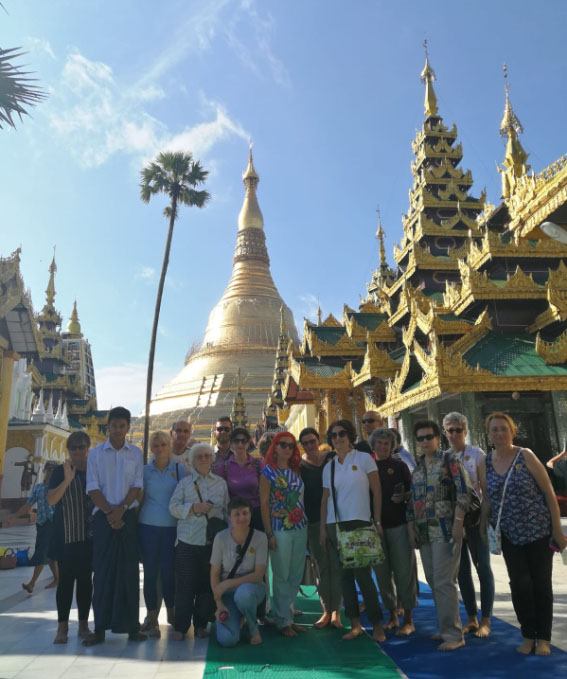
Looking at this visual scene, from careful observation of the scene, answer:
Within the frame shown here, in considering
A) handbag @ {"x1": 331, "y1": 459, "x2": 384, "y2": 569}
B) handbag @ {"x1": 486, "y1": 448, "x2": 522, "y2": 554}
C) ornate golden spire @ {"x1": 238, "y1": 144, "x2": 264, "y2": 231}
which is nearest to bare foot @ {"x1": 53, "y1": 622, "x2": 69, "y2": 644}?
handbag @ {"x1": 331, "y1": 459, "x2": 384, "y2": 569}

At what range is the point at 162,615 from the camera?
5621 millimetres

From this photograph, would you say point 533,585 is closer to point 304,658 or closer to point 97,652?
point 304,658

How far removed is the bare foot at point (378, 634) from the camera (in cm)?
443

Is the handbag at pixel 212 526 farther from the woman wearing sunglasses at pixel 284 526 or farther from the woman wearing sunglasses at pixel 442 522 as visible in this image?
the woman wearing sunglasses at pixel 442 522

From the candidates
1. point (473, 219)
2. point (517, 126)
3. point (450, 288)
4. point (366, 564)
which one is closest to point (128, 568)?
point (366, 564)

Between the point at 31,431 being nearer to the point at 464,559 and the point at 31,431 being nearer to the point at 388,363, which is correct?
the point at 388,363

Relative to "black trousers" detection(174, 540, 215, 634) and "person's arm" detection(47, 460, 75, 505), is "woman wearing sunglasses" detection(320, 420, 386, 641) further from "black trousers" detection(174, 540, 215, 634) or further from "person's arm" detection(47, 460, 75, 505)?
"person's arm" detection(47, 460, 75, 505)

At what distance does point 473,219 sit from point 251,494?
18.2 meters

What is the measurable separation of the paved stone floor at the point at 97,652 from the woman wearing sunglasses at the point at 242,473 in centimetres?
117

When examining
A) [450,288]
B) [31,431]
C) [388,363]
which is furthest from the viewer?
[31,431]

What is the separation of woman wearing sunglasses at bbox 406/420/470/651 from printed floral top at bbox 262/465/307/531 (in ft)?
3.19

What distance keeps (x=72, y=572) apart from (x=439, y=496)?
3040 mm

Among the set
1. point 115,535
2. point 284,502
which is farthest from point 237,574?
point 115,535

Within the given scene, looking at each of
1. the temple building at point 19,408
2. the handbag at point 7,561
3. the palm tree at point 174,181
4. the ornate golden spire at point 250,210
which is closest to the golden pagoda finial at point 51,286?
the temple building at point 19,408
